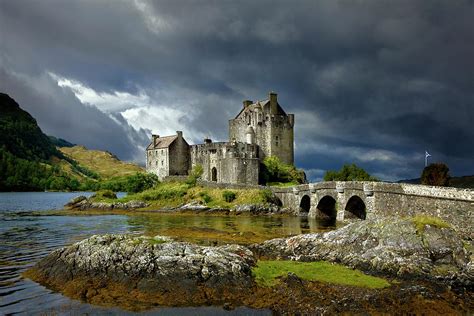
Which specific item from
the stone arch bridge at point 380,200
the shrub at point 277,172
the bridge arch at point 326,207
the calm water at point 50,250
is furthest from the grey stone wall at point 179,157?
the calm water at point 50,250

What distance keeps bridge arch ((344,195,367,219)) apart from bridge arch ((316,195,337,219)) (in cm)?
415

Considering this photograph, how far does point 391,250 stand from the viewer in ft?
61.4

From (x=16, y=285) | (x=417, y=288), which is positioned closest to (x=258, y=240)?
(x=417, y=288)

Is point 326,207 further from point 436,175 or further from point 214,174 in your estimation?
point 214,174

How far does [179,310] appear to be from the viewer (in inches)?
554

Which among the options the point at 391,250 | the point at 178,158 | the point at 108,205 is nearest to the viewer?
the point at 391,250

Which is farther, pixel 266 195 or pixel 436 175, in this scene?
pixel 266 195

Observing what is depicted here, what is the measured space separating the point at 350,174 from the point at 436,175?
14.7 m

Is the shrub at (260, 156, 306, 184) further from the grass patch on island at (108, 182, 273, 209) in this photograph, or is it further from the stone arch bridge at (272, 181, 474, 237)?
the stone arch bridge at (272, 181, 474, 237)

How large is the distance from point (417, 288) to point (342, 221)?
996 inches

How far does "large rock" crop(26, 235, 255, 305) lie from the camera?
1541cm

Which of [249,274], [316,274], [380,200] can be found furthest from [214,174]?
[249,274]

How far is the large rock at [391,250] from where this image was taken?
17.4 meters

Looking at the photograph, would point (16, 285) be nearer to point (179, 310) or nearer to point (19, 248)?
point (179, 310)
